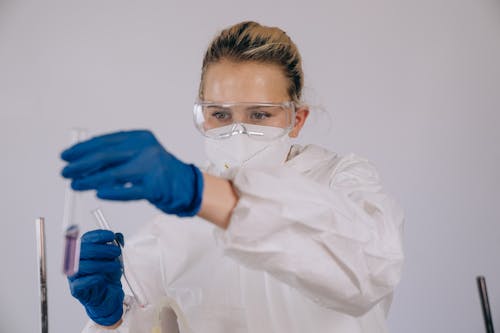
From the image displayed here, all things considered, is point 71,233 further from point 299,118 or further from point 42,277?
point 299,118

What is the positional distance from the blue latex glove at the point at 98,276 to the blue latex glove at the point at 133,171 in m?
0.47

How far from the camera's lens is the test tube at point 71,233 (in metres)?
0.82

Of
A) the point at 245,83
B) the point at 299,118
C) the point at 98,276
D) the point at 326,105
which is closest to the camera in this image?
the point at 98,276

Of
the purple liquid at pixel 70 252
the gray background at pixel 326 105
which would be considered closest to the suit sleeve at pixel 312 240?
the purple liquid at pixel 70 252

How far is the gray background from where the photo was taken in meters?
2.16

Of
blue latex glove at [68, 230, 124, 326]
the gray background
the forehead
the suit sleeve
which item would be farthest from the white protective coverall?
the gray background

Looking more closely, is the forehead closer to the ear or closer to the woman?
the woman

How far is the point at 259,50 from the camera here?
139cm

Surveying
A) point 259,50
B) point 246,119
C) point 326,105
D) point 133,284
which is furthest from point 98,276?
point 326,105

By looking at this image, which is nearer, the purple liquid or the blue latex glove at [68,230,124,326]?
the purple liquid

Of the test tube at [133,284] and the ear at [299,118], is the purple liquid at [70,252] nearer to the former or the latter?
the test tube at [133,284]

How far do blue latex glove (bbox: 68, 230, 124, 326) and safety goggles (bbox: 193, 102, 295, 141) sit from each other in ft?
1.35

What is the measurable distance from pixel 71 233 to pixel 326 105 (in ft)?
5.30

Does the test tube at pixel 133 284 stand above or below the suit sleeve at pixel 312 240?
below
